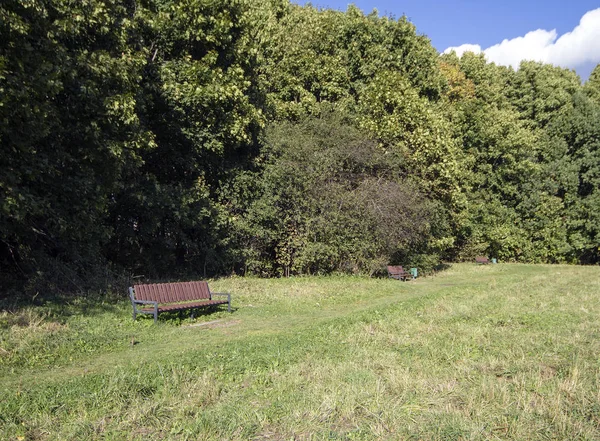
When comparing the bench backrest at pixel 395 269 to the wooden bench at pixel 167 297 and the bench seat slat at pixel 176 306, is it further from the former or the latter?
the bench seat slat at pixel 176 306

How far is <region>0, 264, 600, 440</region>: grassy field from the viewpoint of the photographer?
197 inches

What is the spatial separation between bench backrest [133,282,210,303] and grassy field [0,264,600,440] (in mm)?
552

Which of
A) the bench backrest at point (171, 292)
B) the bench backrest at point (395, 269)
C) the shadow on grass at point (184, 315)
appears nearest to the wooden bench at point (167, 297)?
the bench backrest at point (171, 292)

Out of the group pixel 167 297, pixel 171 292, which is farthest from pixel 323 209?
pixel 167 297

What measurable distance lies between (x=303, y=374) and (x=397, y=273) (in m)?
15.4

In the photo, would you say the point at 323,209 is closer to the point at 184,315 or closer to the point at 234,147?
the point at 234,147

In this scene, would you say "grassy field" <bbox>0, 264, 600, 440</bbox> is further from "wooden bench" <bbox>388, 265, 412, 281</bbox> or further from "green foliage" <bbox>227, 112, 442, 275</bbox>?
"wooden bench" <bbox>388, 265, 412, 281</bbox>

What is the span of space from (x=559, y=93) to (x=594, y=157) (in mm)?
6396

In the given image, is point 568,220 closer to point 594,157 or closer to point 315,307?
point 594,157

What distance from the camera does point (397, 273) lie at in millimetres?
21562

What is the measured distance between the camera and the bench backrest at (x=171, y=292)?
1128cm

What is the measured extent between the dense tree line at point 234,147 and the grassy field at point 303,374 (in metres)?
3.91

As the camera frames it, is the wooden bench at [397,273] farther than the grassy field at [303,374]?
Yes

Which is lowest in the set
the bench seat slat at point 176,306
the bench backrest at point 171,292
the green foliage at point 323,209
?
the bench seat slat at point 176,306
